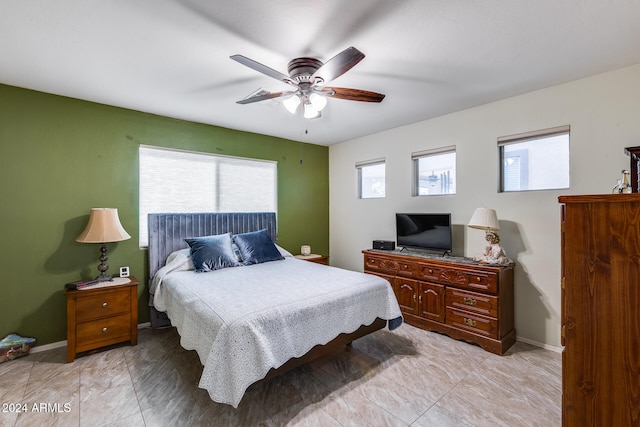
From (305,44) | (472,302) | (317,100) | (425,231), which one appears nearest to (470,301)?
(472,302)

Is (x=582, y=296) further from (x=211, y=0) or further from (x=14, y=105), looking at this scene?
(x=14, y=105)

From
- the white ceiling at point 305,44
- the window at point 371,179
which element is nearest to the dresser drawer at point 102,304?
the white ceiling at point 305,44

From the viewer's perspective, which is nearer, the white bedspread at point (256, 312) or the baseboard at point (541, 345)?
the white bedspread at point (256, 312)

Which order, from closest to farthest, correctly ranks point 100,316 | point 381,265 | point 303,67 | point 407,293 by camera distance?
point 303,67
point 100,316
point 407,293
point 381,265

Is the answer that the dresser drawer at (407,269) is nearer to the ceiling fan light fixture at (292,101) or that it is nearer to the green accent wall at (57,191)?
the ceiling fan light fixture at (292,101)

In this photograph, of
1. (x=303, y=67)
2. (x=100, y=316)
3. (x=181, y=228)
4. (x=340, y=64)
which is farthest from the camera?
(x=181, y=228)

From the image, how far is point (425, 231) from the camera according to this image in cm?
374

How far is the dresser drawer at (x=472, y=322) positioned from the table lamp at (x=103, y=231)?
3612 mm

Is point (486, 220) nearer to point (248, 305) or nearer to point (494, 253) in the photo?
point (494, 253)

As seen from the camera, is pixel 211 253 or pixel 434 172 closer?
pixel 211 253

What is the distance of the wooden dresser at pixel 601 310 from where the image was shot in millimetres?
1124

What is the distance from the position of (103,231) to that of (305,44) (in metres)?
2.66

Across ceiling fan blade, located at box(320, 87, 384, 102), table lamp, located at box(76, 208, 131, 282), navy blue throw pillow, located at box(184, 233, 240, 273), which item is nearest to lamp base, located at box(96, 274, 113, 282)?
table lamp, located at box(76, 208, 131, 282)

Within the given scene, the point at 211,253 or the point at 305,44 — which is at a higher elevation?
the point at 305,44
